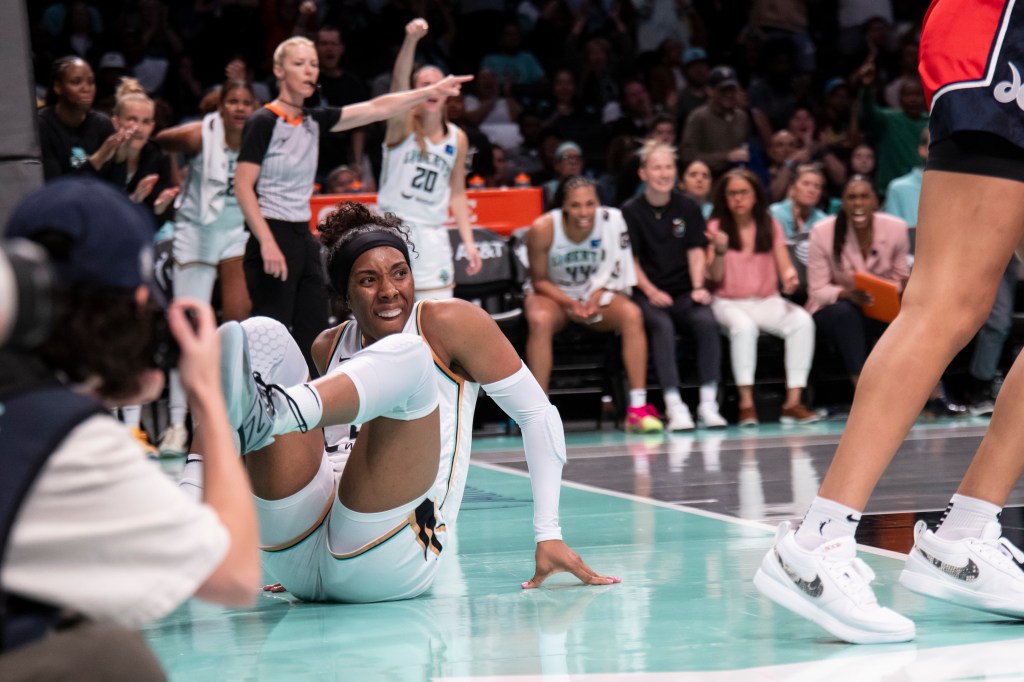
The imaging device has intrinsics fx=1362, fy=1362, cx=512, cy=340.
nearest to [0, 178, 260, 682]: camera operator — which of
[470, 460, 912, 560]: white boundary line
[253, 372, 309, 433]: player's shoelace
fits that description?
[253, 372, 309, 433]: player's shoelace

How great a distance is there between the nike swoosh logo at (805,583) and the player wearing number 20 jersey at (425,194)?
5.09 metres

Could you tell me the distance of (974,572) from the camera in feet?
9.28

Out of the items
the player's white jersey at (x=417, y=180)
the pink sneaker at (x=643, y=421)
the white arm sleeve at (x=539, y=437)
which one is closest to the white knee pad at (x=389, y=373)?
the white arm sleeve at (x=539, y=437)

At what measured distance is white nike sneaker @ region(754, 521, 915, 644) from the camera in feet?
8.77

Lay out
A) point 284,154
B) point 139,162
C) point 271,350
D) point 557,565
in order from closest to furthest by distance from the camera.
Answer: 1. point 271,350
2. point 557,565
3. point 284,154
4. point 139,162

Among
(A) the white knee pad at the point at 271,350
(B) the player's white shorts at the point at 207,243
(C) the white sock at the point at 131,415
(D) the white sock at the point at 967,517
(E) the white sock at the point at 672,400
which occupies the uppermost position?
(A) the white knee pad at the point at 271,350

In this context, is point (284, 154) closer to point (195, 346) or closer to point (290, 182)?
point (290, 182)

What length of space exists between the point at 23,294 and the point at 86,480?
0.66ft

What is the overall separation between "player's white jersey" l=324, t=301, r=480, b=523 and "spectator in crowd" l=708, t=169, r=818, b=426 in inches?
199

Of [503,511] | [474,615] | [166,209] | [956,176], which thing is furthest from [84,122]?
[956,176]

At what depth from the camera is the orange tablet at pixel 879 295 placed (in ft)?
27.9

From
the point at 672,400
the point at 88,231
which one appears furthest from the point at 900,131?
the point at 88,231

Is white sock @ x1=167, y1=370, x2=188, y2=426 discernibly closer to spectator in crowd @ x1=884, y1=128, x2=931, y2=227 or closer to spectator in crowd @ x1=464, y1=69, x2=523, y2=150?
spectator in crowd @ x1=464, y1=69, x2=523, y2=150

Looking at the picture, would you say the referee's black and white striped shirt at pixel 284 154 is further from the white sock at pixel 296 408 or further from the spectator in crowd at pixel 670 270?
the white sock at pixel 296 408
